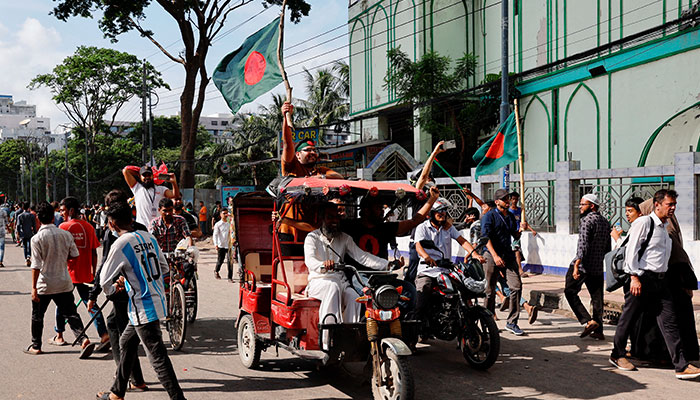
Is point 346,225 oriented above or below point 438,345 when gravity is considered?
above

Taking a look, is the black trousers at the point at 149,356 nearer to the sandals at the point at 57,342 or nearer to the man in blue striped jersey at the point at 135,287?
the man in blue striped jersey at the point at 135,287

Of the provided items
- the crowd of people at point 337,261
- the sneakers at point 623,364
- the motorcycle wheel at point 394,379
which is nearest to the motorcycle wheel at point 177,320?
the crowd of people at point 337,261

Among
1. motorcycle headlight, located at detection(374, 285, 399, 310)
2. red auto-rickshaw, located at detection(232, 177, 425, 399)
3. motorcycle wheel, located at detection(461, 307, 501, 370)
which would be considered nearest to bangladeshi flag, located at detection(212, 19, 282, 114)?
red auto-rickshaw, located at detection(232, 177, 425, 399)

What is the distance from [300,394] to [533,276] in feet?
29.3

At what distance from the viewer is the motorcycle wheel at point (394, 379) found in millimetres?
4621

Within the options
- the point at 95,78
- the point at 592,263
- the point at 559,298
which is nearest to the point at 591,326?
the point at 592,263

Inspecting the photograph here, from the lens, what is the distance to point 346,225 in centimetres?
654

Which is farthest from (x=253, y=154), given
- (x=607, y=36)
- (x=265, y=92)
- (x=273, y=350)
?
(x=273, y=350)

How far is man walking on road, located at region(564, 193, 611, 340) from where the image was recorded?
25.6ft

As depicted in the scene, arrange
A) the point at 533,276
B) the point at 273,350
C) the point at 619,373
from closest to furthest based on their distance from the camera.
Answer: the point at 619,373 < the point at 273,350 < the point at 533,276

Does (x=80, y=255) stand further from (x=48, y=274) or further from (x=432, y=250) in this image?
(x=432, y=250)

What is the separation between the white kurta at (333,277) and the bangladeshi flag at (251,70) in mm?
6358

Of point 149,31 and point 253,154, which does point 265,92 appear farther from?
point 253,154

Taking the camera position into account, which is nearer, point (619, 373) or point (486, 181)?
point (619, 373)
